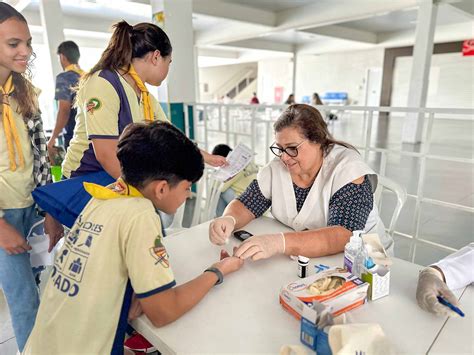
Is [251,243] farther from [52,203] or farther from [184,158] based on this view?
[52,203]

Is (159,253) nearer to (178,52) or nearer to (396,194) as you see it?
(396,194)

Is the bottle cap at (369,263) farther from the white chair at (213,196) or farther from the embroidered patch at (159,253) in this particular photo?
the white chair at (213,196)

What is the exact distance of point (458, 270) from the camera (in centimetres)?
91

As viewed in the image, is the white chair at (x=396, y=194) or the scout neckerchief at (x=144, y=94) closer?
the scout neckerchief at (x=144, y=94)

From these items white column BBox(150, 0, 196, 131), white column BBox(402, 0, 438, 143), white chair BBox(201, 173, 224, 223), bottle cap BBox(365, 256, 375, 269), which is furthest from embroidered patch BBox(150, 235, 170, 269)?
white column BBox(402, 0, 438, 143)

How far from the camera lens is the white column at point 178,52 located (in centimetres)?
327

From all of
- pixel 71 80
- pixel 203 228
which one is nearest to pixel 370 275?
pixel 203 228

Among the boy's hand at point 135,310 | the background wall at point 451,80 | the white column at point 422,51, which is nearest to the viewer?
the boy's hand at point 135,310

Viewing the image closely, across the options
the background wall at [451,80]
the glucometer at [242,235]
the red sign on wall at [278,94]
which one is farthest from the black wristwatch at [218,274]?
the red sign on wall at [278,94]

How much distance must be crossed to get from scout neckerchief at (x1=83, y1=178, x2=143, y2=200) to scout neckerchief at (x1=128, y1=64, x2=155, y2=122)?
0.59 metres

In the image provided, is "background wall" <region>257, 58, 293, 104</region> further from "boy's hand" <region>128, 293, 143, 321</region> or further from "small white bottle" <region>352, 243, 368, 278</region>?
"boy's hand" <region>128, 293, 143, 321</region>

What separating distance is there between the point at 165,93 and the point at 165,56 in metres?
2.13

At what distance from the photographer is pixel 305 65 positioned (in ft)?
52.9

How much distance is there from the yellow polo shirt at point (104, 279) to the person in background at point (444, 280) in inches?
25.0
